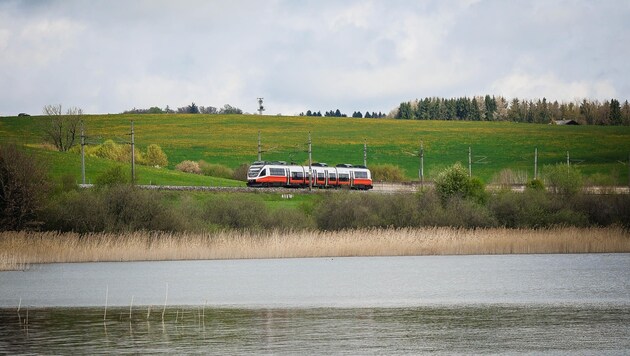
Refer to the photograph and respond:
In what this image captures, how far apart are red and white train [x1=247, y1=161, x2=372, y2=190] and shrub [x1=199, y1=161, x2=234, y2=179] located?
18971mm

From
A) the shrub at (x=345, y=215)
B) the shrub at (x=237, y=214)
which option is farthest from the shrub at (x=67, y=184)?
the shrub at (x=345, y=215)

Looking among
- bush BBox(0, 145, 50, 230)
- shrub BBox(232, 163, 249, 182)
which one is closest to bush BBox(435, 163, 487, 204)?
bush BBox(0, 145, 50, 230)

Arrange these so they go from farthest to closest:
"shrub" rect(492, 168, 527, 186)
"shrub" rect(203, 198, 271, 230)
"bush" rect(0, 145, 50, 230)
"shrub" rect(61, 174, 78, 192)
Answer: "shrub" rect(492, 168, 527, 186)
"shrub" rect(61, 174, 78, 192)
"shrub" rect(203, 198, 271, 230)
"bush" rect(0, 145, 50, 230)

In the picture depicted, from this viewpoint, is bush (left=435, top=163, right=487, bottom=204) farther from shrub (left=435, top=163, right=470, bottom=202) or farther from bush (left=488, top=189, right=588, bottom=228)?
bush (left=488, top=189, right=588, bottom=228)

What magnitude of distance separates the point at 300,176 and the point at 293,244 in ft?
138

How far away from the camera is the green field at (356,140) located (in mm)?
134875

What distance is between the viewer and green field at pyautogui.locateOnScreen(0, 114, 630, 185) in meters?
135

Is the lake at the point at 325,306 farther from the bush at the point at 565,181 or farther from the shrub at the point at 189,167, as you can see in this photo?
the shrub at the point at 189,167

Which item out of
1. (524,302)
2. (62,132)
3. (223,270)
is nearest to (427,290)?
(524,302)

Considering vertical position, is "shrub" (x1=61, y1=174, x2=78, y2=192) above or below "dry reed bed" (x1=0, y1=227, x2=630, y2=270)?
above

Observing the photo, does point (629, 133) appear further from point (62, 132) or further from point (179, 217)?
point (179, 217)

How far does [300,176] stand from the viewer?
98938 mm

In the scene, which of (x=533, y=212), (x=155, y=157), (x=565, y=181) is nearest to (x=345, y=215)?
(x=533, y=212)

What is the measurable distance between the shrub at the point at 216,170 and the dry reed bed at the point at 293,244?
191ft
